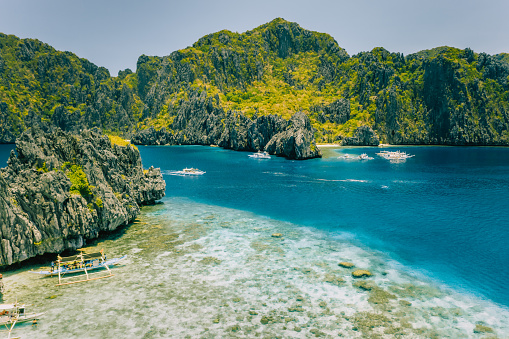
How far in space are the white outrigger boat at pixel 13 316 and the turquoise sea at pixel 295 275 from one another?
3.92 ft

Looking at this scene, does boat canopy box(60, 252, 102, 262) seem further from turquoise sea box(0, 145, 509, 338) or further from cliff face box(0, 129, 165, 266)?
cliff face box(0, 129, 165, 266)

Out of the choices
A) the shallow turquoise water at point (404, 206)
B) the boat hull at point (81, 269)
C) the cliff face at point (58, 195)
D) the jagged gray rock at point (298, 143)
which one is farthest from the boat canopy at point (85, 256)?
the jagged gray rock at point (298, 143)

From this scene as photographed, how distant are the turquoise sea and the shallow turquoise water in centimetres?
40

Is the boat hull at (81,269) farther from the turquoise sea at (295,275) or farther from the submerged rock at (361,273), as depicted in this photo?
the submerged rock at (361,273)

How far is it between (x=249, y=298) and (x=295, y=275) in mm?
7671

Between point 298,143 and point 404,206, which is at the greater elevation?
point 298,143

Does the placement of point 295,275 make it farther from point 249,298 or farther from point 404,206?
point 404,206

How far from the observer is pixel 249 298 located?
3409 centimetres

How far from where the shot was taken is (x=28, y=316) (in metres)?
29.3

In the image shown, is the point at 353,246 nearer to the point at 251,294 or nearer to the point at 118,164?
the point at 251,294

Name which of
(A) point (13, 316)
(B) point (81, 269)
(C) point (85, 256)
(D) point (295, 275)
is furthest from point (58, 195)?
(D) point (295, 275)

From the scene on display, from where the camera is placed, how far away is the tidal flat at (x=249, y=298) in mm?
28469

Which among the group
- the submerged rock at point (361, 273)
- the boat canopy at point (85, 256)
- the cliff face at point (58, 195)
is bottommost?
the submerged rock at point (361, 273)

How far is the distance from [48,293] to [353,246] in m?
40.5
